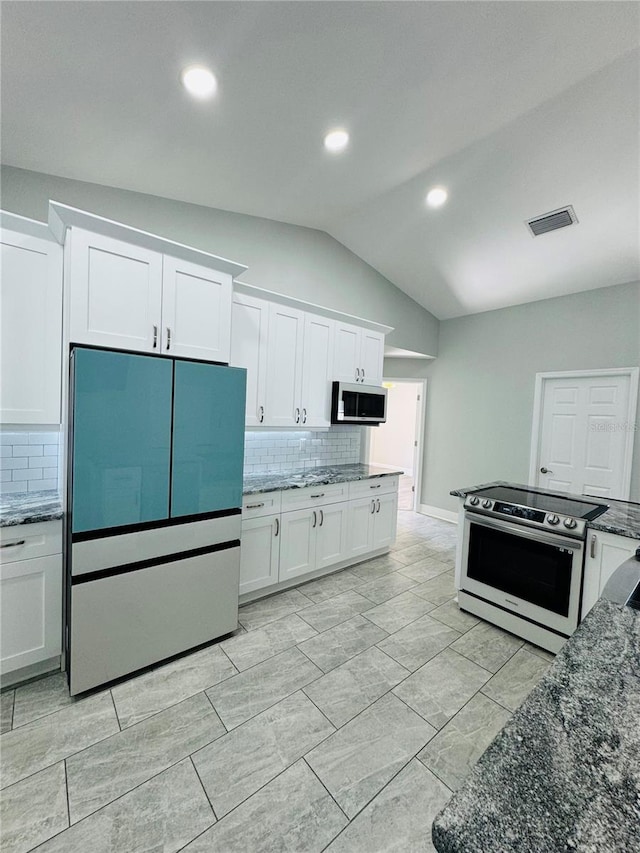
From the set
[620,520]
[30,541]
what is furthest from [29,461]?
[620,520]

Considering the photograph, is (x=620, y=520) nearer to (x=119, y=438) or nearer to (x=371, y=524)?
(x=371, y=524)

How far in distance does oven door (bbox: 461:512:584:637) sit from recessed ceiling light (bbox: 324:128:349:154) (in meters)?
2.75

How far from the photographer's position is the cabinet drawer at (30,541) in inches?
73.6

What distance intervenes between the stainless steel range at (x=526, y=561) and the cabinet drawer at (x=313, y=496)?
1090 mm

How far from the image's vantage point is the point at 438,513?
5.54 metres

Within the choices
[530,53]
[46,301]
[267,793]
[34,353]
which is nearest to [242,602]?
[267,793]

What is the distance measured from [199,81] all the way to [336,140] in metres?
0.89

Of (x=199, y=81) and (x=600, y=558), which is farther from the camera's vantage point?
(x=600, y=558)

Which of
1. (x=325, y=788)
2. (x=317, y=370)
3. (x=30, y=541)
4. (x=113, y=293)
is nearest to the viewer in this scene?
(x=325, y=788)

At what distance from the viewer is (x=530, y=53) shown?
6.28 ft

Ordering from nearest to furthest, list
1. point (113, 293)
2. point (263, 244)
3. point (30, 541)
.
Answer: point (30, 541), point (113, 293), point (263, 244)

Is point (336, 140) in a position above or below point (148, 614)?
above

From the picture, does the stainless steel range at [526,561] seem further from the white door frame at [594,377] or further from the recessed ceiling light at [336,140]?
the recessed ceiling light at [336,140]

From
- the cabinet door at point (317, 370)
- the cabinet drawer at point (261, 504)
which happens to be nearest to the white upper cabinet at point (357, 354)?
A: the cabinet door at point (317, 370)
